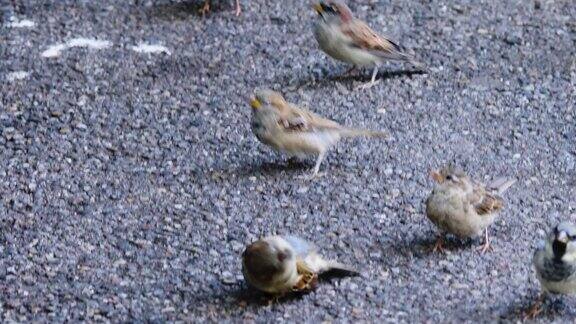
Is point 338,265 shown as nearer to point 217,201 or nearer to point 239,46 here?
point 217,201

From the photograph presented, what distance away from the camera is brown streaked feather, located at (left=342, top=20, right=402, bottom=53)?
7.95 m

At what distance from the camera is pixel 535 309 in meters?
5.57

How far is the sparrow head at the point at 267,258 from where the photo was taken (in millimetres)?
5508

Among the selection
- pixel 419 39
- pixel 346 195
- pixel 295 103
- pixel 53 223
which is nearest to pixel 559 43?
pixel 419 39

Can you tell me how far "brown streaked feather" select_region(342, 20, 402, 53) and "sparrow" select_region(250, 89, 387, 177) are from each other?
3.67 feet

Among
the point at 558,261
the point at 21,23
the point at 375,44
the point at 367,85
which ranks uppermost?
the point at 558,261

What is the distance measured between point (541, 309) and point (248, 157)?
7.08 ft

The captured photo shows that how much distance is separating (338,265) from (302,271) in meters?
0.29

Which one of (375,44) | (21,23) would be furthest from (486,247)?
(21,23)

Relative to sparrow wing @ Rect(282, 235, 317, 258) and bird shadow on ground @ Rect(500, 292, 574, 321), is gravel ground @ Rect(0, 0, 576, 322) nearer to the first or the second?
bird shadow on ground @ Rect(500, 292, 574, 321)

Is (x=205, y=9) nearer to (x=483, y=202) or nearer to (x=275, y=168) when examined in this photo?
(x=275, y=168)

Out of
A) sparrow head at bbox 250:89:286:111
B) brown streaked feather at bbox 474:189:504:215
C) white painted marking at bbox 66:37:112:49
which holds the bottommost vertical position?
white painted marking at bbox 66:37:112:49

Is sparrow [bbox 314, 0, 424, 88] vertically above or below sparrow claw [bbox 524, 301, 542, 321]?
below

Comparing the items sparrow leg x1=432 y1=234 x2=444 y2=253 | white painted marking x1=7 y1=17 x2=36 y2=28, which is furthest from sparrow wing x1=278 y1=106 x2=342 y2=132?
white painted marking x1=7 y1=17 x2=36 y2=28
